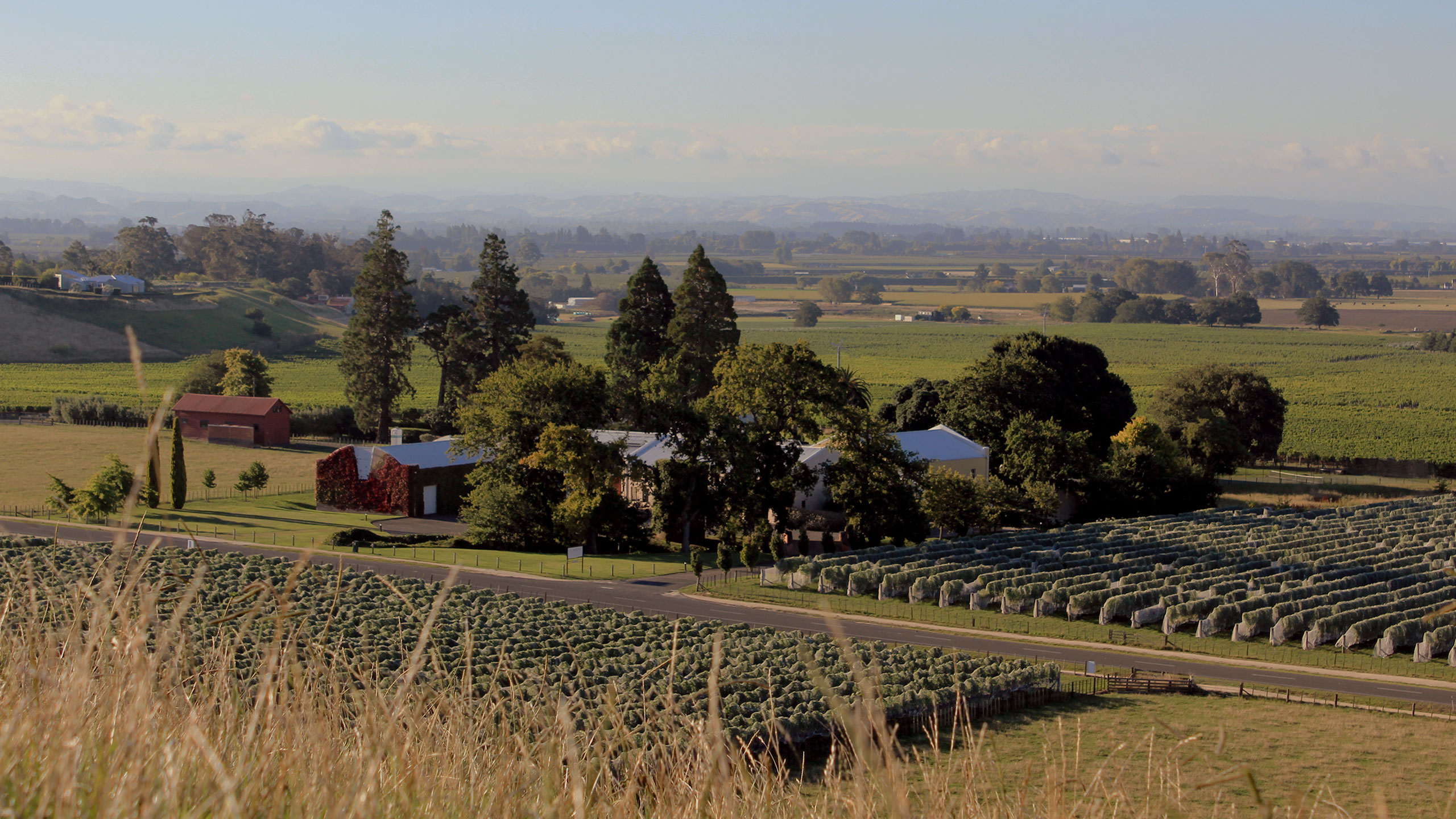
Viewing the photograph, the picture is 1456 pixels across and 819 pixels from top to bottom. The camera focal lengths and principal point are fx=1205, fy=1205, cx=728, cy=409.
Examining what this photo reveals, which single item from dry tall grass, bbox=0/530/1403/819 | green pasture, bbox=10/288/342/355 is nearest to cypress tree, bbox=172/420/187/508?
dry tall grass, bbox=0/530/1403/819

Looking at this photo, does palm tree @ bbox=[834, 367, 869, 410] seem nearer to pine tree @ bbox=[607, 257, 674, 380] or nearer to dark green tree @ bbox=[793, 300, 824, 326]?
pine tree @ bbox=[607, 257, 674, 380]

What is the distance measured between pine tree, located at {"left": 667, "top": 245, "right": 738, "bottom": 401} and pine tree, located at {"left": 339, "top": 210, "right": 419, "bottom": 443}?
57.1 ft

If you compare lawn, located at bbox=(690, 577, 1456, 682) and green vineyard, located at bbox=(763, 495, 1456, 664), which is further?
green vineyard, located at bbox=(763, 495, 1456, 664)

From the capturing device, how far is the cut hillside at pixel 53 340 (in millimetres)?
104000

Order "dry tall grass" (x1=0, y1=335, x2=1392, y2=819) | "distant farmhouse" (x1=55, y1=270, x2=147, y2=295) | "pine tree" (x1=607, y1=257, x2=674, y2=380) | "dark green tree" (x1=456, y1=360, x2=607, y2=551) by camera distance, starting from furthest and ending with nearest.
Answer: "distant farmhouse" (x1=55, y1=270, x2=147, y2=295) → "pine tree" (x1=607, y1=257, x2=674, y2=380) → "dark green tree" (x1=456, y1=360, x2=607, y2=551) → "dry tall grass" (x1=0, y1=335, x2=1392, y2=819)

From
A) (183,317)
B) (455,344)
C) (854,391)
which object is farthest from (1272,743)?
(183,317)

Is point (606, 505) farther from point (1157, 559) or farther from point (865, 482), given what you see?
point (1157, 559)

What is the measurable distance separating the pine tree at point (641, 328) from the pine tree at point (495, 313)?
295 inches

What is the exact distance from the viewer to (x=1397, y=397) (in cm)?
9606

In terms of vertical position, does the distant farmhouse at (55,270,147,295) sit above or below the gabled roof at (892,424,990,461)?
above

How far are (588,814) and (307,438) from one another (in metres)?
68.9

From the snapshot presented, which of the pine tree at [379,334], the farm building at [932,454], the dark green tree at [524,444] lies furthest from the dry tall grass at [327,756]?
the pine tree at [379,334]

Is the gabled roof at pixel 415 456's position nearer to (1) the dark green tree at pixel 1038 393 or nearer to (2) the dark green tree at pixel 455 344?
(2) the dark green tree at pixel 455 344

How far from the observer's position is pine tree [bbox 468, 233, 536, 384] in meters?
64.3
